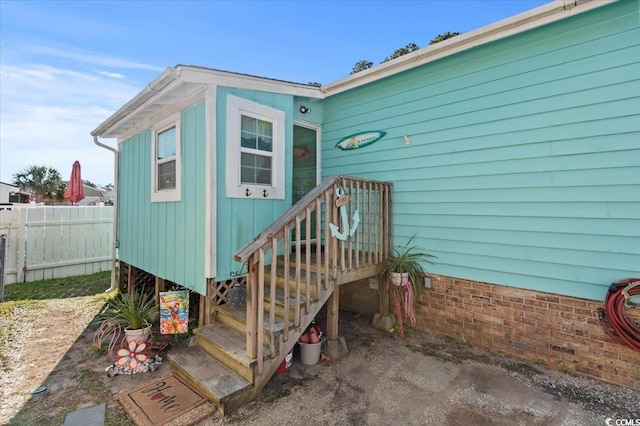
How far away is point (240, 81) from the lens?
3795 mm

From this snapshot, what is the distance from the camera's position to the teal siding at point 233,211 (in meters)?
3.63

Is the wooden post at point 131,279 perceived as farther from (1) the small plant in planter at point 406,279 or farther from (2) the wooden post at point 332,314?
(1) the small plant in planter at point 406,279

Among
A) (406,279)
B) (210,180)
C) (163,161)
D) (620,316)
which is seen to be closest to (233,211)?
(210,180)

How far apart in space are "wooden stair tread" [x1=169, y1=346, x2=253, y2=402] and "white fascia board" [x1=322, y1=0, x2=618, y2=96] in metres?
4.45

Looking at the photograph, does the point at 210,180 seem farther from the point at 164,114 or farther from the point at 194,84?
the point at 164,114

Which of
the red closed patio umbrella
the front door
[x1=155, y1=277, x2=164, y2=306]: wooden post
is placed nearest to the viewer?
[x1=155, y1=277, x2=164, y2=306]: wooden post

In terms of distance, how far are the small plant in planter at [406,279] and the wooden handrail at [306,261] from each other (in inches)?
10.5

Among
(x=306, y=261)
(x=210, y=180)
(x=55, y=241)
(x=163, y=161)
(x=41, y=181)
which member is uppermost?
A: (x=41, y=181)

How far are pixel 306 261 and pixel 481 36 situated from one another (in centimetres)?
346

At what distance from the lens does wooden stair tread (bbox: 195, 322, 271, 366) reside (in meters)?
2.73

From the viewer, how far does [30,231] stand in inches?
281

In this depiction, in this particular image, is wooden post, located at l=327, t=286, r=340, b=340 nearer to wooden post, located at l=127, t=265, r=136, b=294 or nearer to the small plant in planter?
the small plant in planter

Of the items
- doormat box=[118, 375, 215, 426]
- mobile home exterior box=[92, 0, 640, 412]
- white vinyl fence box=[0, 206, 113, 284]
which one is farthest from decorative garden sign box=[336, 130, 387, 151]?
white vinyl fence box=[0, 206, 113, 284]

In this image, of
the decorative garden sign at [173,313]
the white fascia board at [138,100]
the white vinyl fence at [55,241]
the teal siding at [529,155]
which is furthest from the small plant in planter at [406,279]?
the white vinyl fence at [55,241]
